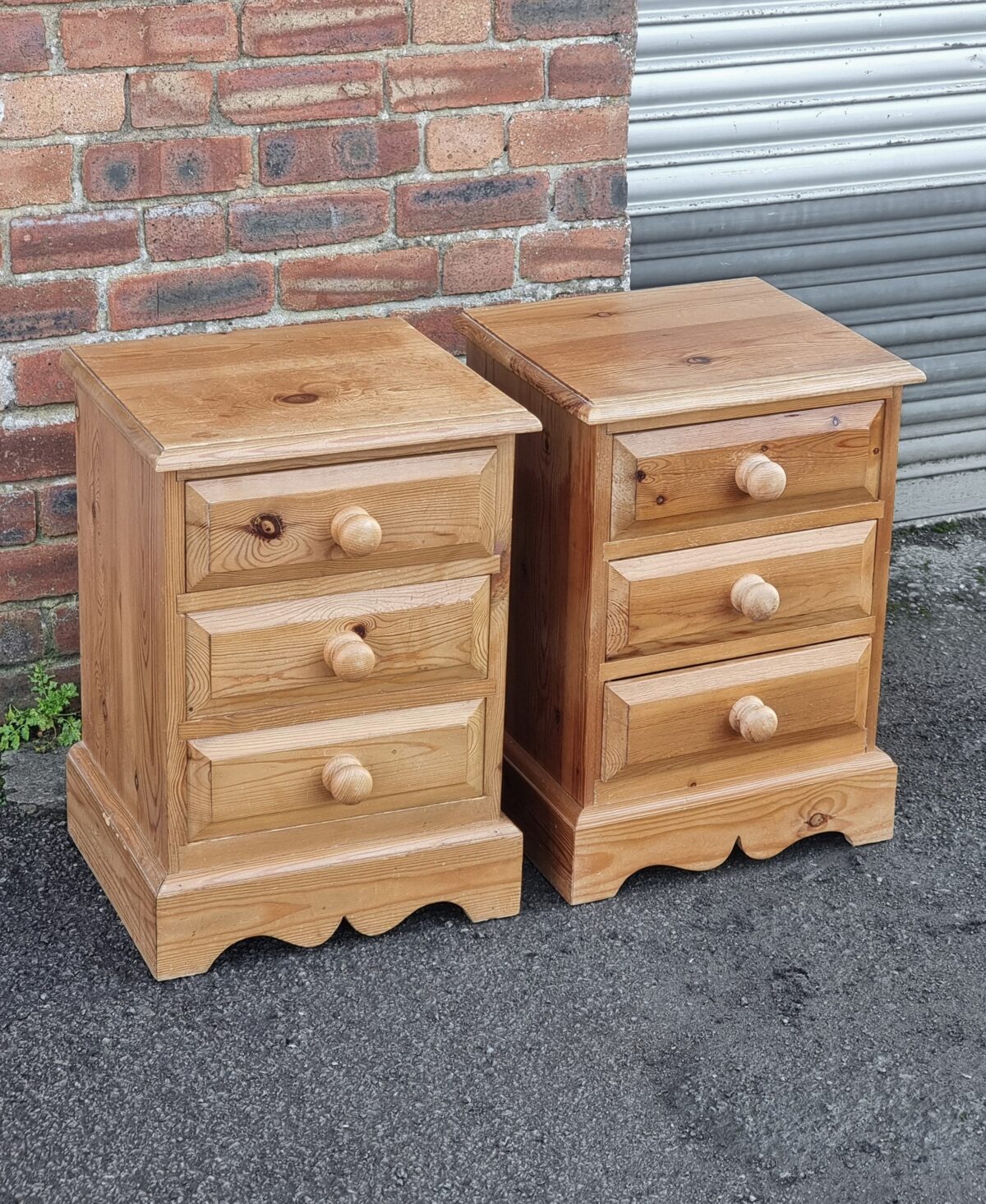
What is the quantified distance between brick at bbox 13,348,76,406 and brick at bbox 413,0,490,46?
2.70ft

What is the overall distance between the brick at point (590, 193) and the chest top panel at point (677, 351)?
0.79ft

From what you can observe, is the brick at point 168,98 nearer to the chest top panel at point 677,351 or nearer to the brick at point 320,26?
the brick at point 320,26

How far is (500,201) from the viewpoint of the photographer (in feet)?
9.80

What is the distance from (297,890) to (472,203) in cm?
127

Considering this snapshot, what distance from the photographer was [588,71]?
295 centimetres

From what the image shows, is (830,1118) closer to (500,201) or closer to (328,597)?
(328,597)

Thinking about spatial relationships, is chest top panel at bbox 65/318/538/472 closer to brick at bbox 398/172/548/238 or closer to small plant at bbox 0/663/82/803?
brick at bbox 398/172/548/238

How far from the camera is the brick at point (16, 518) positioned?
2.85 m

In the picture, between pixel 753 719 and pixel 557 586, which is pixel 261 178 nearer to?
pixel 557 586

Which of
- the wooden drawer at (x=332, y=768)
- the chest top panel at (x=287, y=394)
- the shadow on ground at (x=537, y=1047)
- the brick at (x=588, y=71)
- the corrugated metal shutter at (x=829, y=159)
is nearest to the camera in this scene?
the shadow on ground at (x=537, y=1047)

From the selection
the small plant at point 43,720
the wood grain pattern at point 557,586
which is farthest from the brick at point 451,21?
the small plant at point 43,720

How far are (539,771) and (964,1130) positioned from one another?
2.83 feet

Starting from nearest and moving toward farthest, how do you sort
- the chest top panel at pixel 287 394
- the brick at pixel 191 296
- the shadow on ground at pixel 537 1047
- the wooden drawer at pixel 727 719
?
the shadow on ground at pixel 537 1047 → the chest top panel at pixel 287 394 → the wooden drawer at pixel 727 719 → the brick at pixel 191 296

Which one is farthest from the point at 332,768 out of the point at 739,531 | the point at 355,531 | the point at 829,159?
the point at 829,159
